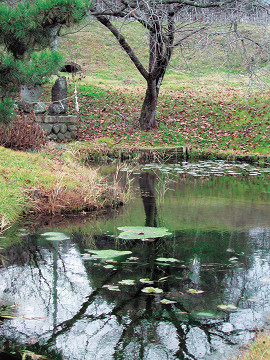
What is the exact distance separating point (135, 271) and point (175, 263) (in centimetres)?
46

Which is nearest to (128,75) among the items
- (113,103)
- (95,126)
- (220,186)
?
(113,103)

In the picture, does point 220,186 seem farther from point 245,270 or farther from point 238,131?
point 238,131

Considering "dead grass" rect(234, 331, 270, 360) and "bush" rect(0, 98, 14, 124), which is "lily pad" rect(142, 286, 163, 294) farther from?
"bush" rect(0, 98, 14, 124)

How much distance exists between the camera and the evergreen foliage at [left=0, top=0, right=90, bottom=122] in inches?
261

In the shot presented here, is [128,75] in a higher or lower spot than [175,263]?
higher

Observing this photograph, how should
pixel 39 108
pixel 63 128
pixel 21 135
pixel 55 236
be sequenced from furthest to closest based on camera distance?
1. pixel 63 128
2. pixel 39 108
3. pixel 21 135
4. pixel 55 236

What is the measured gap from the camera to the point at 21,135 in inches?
386

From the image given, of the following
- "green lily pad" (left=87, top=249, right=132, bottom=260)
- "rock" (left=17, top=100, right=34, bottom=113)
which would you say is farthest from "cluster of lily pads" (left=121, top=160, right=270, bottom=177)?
"green lily pad" (left=87, top=249, right=132, bottom=260)

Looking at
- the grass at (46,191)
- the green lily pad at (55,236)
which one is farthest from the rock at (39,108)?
the green lily pad at (55,236)

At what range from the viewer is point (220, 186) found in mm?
8938

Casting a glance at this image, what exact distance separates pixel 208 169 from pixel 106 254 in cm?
662

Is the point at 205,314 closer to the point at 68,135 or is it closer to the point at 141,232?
the point at 141,232

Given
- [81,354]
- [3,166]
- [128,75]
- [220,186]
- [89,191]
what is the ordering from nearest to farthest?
1. [81,354]
2. [89,191]
3. [3,166]
4. [220,186]
5. [128,75]


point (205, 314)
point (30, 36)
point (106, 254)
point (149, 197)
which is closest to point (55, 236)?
point (106, 254)
